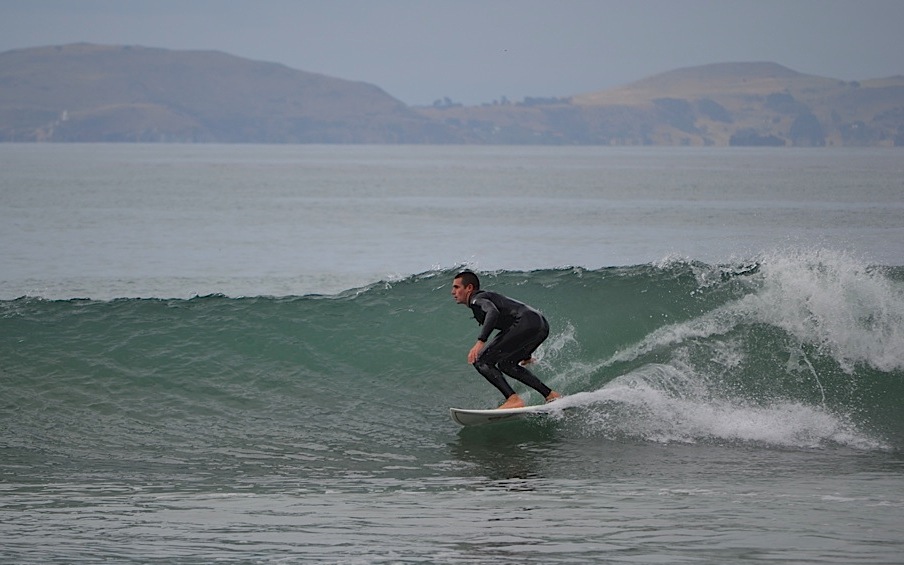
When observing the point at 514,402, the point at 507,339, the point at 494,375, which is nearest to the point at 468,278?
the point at 507,339

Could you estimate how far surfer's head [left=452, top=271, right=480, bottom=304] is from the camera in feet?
35.5

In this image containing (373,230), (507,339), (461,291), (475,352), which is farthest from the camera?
(373,230)

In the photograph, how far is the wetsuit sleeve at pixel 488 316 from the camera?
10695 millimetres

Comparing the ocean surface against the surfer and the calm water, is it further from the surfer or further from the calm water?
the calm water

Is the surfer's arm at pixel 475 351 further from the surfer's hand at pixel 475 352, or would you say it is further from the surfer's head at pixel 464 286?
the surfer's head at pixel 464 286

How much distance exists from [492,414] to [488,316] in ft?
3.18

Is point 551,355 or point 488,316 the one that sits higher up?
point 488,316

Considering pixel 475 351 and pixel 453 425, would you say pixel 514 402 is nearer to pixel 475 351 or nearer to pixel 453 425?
pixel 475 351

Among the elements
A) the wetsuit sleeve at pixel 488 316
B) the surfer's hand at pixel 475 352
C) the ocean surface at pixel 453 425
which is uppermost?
the wetsuit sleeve at pixel 488 316

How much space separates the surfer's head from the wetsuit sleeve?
13 cm

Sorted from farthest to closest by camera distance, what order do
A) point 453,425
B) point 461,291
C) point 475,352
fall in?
point 453,425, point 461,291, point 475,352

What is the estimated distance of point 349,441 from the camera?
11.1m

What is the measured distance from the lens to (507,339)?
1100 cm

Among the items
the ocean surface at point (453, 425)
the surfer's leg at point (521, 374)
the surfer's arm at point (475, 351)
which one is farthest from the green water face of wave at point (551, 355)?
the surfer's arm at point (475, 351)
